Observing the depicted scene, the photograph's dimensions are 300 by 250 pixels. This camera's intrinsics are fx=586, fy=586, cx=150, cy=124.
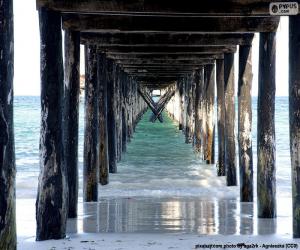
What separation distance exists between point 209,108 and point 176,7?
7.48 metres

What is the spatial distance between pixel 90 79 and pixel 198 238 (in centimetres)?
336

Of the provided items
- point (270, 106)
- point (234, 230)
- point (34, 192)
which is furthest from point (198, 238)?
point (34, 192)

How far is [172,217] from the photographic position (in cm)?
653

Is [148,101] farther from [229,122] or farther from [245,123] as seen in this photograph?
[245,123]

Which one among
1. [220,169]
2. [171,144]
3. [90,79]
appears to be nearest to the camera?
[90,79]

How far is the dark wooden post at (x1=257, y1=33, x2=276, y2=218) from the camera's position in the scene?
20.4ft

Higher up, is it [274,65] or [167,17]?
[167,17]

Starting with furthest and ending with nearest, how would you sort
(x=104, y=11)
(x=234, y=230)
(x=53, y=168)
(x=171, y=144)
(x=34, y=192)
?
(x=171, y=144), (x=34, y=192), (x=234, y=230), (x=104, y=11), (x=53, y=168)

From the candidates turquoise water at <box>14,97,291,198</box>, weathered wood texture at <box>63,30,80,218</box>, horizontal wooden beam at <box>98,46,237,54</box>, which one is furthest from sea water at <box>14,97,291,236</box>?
horizontal wooden beam at <box>98,46,237,54</box>

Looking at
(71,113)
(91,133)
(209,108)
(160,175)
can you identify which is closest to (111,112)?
(160,175)

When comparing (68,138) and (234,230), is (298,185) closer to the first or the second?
(234,230)

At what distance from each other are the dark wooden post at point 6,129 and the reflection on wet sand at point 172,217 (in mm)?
2122

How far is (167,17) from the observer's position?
620cm

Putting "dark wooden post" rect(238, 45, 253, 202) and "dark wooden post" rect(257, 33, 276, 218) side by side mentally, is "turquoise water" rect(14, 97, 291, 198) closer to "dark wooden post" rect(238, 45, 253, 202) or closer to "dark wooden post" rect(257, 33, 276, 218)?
"dark wooden post" rect(238, 45, 253, 202)
